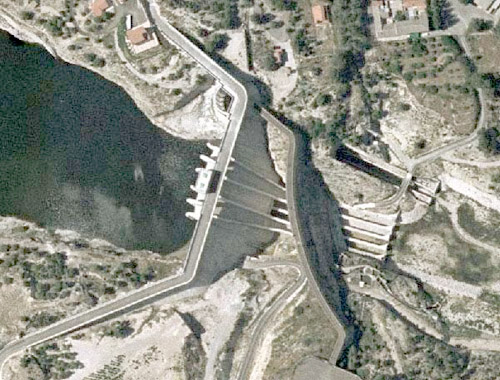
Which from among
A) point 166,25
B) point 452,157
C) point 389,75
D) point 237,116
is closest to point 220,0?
point 166,25

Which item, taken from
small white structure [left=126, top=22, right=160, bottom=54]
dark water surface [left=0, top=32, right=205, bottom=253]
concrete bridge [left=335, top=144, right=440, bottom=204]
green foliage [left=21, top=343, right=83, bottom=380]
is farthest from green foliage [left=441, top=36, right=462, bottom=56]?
green foliage [left=21, top=343, right=83, bottom=380]

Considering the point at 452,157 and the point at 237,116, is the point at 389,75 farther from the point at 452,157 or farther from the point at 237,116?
the point at 237,116

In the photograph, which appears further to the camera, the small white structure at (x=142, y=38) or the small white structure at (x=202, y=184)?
the small white structure at (x=142, y=38)

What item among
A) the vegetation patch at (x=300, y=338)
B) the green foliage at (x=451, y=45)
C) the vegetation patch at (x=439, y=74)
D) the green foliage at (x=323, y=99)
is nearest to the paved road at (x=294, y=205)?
the vegetation patch at (x=300, y=338)

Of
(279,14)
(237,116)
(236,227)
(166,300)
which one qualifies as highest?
(279,14)

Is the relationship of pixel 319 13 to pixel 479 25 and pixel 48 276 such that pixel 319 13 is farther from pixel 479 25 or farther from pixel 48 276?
pixel 48 276

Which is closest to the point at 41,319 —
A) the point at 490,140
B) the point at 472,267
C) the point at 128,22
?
the point at 128,22

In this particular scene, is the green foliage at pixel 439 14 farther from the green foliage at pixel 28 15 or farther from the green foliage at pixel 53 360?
the green foliage at pixel 53 360

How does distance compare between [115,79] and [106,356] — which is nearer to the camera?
[106,356]

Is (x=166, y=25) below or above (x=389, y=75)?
above
